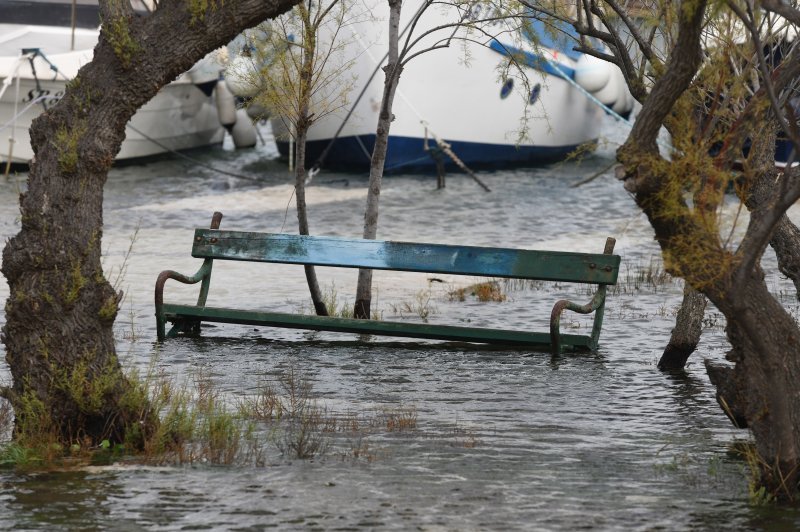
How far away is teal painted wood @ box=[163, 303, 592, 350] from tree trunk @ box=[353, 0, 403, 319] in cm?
119

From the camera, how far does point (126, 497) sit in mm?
6309

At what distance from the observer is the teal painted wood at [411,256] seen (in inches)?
413

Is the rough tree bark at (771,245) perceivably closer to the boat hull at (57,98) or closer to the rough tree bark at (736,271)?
the rough tree bark at (736,271)

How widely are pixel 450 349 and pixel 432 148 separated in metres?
15.4

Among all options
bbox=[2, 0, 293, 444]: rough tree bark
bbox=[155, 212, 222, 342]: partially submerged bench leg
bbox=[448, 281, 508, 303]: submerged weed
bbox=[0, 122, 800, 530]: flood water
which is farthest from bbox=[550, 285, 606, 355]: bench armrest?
bbox=[2, 0, 293, 444]: rough tree bark

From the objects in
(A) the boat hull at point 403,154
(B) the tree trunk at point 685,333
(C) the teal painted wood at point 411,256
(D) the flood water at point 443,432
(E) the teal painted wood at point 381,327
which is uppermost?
(A) the boat hull at point 403,154

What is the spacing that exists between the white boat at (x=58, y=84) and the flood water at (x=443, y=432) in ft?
26.0

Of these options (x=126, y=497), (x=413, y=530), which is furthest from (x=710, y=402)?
(x=126, y=497)

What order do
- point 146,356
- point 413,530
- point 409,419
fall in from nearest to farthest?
1. point 413,530
2. point 409,419
3. point 146,356

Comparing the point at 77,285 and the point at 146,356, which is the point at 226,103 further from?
the point at 77,285

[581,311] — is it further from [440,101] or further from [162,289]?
[440,101]

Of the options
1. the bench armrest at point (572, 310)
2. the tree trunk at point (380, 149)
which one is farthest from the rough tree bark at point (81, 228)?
the tree trunk at point (380, 149)

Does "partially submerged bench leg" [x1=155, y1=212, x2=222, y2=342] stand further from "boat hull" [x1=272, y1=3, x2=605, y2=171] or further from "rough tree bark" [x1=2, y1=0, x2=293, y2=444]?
"boat hull" [x1=272, y1=3, x2=605, y2=171]

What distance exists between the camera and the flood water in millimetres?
6113
